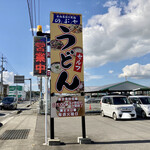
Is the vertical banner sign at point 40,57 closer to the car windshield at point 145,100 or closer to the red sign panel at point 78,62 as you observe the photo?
the red sign panel at point 78,62

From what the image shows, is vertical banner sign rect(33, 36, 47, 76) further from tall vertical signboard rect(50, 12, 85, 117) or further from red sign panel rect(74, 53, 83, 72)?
red sign panel rect(74, 53, 83, 72)

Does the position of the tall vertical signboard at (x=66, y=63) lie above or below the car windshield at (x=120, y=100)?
above

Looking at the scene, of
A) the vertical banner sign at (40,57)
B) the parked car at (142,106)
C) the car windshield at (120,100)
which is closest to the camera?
the vertical banner sign at (40,57)

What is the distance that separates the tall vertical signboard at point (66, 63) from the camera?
6.15m

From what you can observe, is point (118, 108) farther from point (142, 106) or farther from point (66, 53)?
point (66, 53)

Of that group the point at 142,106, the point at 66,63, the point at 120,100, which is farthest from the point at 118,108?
the point at 66,63

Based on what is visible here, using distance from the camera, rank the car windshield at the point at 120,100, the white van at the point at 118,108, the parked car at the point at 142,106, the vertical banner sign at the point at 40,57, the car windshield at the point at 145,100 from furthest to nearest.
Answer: the car windshield at the point at 145,100 → the car windshield at the point at 120,100 → the parked car at the point at 142,106 → the white van at the point at 118,108 → the vertical banner sign at the point at 40,57

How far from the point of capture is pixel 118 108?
11.7m

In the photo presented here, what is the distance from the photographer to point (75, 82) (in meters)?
6.32

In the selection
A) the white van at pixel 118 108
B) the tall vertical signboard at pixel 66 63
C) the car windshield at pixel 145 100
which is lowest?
the white van at pixel 118 108

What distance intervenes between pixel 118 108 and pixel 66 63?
22.6 ft

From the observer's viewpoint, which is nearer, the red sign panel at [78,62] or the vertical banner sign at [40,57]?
the vertical banner sign at [40,57]

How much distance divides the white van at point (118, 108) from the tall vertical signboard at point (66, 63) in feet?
20.3

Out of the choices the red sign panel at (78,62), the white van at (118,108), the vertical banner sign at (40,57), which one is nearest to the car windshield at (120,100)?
the white van at (118,108)
